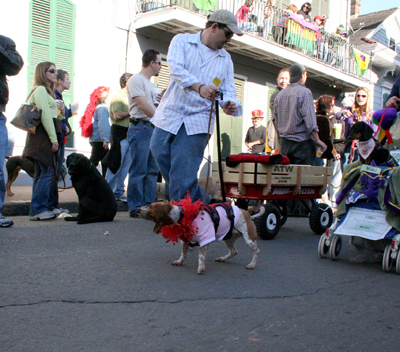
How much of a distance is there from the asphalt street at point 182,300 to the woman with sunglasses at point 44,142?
1435 mm

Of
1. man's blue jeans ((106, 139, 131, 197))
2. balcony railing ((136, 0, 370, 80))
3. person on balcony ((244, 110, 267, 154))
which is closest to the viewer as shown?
man's blue jeans ((106, 139, 131, 197))

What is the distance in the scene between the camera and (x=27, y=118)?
19.0ft

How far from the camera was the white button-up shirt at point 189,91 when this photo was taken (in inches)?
162

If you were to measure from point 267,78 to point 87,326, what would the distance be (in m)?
15.5

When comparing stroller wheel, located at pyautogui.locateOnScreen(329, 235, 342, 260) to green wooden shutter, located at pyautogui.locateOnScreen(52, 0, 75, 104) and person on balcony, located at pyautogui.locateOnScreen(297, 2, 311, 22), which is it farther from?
person on balcony, located at pyautogui.locateOnScreen(297, 2, 311, 22)

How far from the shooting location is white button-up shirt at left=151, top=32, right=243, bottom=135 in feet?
13.5

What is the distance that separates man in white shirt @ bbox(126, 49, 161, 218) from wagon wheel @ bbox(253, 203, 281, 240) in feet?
6.18

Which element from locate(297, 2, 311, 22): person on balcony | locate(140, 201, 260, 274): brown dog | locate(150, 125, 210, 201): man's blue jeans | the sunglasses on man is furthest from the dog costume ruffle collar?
locate(297, 2, 311, 22): person on balcony

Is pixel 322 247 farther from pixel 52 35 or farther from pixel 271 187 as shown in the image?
pixel 52 35

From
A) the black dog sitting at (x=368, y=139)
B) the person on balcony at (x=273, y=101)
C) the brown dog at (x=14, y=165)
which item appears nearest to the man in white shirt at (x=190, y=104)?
the black dog sitting at (x=368, y=139)

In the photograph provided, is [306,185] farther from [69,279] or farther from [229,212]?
[69,279]

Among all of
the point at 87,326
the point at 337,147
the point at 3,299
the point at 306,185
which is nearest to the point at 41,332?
the point at 87,326

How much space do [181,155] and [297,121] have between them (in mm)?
2499

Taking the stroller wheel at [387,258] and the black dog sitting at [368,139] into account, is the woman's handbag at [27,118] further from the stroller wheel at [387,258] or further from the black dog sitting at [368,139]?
the stroller wheel at [387,258]
